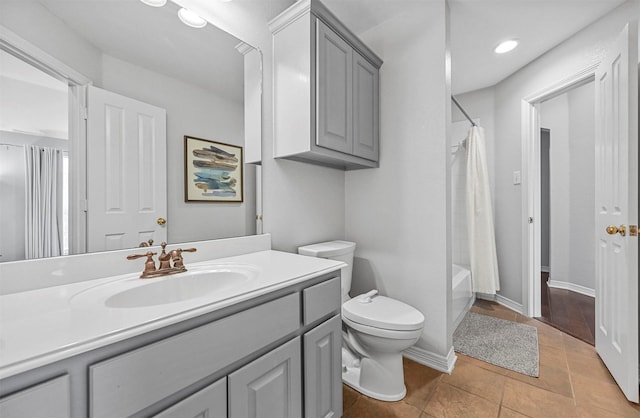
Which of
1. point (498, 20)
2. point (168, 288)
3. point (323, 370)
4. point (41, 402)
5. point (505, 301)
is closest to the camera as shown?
point (41, 402)

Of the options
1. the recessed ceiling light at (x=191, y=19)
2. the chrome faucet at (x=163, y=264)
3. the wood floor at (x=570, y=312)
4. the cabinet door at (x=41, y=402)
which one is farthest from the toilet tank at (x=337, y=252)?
the wood floor at (x=570, y=312)

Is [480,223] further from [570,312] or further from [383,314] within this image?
[383,314]

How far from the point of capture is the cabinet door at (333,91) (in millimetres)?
1462

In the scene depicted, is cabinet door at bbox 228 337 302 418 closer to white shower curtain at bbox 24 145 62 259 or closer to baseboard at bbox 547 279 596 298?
white shower curtain at bbox 24 145 62 259

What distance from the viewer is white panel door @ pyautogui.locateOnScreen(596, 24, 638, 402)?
1.39 m

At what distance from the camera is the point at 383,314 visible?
4.88 ft

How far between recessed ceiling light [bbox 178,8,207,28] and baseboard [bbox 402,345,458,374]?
230 centimetres

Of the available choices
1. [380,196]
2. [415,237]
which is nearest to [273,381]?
[415,237]

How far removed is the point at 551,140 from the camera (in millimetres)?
3361

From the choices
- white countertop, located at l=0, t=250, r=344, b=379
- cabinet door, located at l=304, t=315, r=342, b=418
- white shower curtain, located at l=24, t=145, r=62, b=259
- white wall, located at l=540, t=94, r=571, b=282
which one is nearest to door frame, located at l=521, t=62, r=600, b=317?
white wall, located at l=540, t=94, r=571, b=282

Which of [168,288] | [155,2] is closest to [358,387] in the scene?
[168,288]

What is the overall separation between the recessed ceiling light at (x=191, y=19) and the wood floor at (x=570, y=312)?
331cm

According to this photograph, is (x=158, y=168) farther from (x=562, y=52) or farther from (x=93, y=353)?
(x=562, y=52)

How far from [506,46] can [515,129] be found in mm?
776
